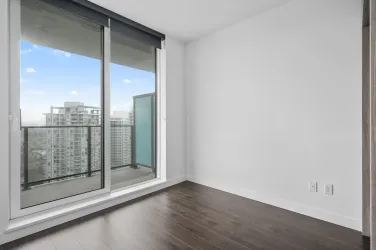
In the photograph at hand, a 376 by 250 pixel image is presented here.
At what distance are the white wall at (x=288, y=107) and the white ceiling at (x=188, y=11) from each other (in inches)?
7.4

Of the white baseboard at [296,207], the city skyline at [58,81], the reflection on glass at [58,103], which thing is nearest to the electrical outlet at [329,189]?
the white baseboard at [296,207]

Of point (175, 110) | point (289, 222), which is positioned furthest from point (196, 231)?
point (175, 110)

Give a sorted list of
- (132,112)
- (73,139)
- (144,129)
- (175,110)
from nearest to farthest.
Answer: (73,139) < (132,112) < (175,110) < (144,129)

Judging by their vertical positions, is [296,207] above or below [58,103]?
below

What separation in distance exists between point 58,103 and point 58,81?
11.3 inches

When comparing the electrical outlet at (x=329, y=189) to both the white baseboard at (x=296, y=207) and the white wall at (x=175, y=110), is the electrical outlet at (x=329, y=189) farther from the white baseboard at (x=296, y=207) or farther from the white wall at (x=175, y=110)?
the white wall at (x=175, y=110)

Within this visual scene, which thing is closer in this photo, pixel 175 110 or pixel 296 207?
pixel 296 207

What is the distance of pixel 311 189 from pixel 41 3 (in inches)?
149

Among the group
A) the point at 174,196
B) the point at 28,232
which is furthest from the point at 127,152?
the point at 28,232

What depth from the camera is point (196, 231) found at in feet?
6.63

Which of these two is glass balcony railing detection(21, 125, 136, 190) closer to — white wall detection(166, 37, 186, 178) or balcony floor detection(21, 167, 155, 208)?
balcony floor detection(21, 167, 155, 208)

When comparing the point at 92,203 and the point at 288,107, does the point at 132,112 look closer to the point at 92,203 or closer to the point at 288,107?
the point at 92,203

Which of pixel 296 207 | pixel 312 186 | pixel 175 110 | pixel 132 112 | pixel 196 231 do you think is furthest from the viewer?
pixel 175 110

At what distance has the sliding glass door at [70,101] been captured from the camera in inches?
85.3
